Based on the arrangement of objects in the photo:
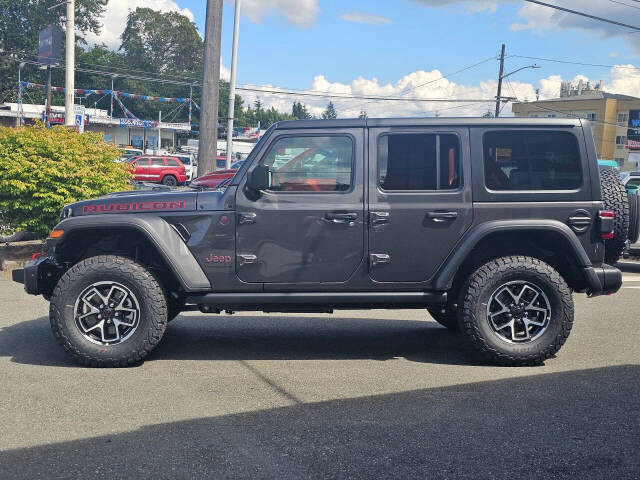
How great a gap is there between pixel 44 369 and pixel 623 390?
14.7 ft

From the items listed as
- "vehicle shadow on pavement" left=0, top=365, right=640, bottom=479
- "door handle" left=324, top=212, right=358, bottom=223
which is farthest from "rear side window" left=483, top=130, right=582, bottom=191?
"vehicle shadow on pavement" left=0, top=365, right=640, bottom=479

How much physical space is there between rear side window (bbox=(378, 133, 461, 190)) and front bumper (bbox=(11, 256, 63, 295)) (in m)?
2.87

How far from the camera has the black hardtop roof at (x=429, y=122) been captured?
6.02 metres

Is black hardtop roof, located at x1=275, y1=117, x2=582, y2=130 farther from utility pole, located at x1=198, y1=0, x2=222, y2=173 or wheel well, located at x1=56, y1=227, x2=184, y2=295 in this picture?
utility pole, located at x1=198, y1=0, x2=222, y2=173

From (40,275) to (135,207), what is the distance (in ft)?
3.32

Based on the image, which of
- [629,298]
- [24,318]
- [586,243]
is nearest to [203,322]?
[24,318]

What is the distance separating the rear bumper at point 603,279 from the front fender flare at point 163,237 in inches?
124

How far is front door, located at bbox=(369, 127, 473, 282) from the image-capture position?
5.91m

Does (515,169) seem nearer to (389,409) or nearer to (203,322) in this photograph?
(389,409)

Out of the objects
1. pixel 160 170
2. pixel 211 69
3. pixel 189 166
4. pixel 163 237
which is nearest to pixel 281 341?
pixel 163 237

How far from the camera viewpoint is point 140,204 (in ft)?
19.4

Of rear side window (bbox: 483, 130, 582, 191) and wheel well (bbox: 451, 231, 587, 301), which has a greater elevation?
rear side window (bbox: 483, 130, 582, 191)

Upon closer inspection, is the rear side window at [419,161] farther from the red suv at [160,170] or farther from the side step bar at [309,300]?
the red suv at [160,170]

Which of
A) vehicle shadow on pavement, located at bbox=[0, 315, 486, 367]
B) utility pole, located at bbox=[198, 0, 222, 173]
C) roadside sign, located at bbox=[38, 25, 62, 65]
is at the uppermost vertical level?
roadside sign, located at bbox=[38, 25, 62, 65]
